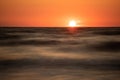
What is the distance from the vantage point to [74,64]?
488 inches

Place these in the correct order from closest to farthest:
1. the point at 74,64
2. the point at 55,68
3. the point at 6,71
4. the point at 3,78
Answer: the point at 3,78 → the point at 6,71 → the point at 55,68 → the point at 74,64

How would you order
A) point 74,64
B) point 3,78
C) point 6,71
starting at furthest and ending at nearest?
point 74,64, point 6,71, point 3,78

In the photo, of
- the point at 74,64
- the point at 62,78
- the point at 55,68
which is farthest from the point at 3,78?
the point at 74,64

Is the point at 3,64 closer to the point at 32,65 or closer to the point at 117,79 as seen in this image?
the point at 32,65

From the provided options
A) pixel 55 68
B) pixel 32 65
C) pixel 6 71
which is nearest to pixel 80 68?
pixel 55 68

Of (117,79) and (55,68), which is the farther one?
(55,68)

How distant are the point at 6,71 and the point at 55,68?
5.72 feet

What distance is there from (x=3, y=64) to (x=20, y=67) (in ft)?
2.67

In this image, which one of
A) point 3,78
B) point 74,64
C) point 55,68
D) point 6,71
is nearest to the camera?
point 3,78

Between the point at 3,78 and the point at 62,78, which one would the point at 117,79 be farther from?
the point at 3,78

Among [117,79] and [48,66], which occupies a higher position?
[48,66]

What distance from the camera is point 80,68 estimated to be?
11.5m

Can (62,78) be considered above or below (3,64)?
below

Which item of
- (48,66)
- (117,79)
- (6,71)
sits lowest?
(117,79)
